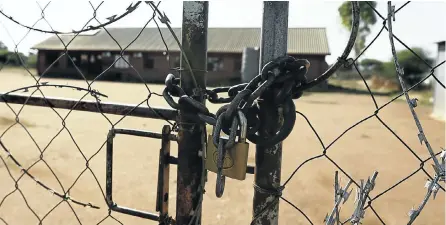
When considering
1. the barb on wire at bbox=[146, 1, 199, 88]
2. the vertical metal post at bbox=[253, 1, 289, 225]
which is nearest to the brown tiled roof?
the barb on wire at bbox=[146, 1, 199, 88]

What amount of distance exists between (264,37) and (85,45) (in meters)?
25.3

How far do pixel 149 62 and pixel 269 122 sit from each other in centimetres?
2285

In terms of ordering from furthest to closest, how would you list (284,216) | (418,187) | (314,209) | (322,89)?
(322,89) < (418,187) < (314,209) < (284,216)

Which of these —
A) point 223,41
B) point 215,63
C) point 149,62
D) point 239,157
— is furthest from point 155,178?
point 149,62

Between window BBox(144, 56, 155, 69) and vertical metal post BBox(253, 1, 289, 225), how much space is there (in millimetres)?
22514

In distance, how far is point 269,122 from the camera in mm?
653

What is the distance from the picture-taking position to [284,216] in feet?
8.39

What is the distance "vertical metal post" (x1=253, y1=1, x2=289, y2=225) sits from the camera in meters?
0.65

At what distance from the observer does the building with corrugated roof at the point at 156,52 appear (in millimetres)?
20359

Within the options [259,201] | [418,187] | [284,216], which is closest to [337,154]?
[418,187]

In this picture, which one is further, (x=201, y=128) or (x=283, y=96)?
(x=201, y=128)

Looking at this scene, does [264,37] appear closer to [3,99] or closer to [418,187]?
[3,99]

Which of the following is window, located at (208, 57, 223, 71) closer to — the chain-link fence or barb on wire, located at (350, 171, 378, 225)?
the chain-link fence

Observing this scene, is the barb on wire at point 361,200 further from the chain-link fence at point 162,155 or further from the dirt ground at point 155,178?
the dirt ground at point 155,178
